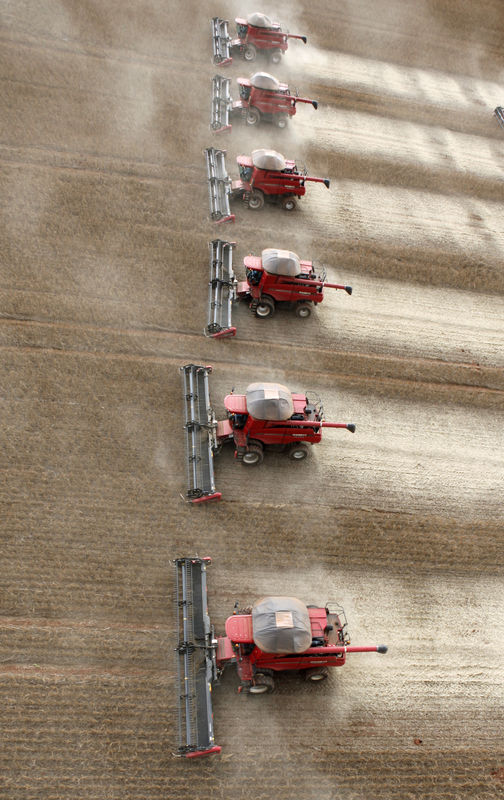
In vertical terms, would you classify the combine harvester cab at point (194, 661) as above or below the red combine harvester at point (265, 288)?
below

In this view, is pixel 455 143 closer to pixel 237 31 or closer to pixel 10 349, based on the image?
pixel 237 31

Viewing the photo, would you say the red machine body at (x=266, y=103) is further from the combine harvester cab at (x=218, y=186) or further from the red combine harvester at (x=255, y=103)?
the combine harvester cab at (x=218, y=186)

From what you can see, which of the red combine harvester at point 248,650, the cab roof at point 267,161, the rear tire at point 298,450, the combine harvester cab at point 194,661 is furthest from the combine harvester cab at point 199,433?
the cab roof at point 267,161

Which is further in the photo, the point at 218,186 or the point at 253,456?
the point at 218,186

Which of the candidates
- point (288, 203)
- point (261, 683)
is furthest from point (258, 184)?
point (261, 683)

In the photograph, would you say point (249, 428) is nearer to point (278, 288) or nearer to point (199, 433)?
point (199, 433)

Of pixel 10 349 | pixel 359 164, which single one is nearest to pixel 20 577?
pixel 10 349

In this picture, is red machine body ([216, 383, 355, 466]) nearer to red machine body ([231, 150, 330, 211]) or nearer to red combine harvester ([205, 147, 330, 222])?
red combine harvester ([205, 147, 330, 222])
